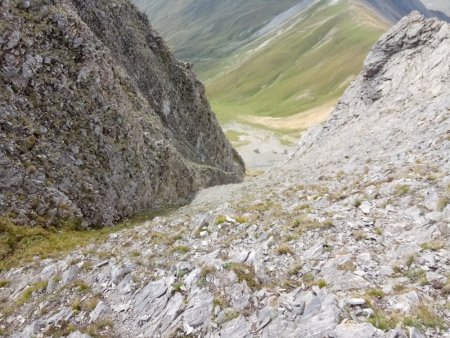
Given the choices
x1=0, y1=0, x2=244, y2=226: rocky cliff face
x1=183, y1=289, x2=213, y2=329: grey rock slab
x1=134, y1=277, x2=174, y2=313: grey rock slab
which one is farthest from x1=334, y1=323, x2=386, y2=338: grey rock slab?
x1=0, y1=0, x2=244, y2=226: rocky cliff face

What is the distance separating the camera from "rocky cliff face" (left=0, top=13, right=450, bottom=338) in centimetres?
1374

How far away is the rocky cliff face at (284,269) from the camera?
13.7m

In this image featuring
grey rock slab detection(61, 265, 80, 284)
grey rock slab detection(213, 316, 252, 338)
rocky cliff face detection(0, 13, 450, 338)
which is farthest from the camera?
grey rock slab detection(61, 265, 80, 284)

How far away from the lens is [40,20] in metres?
36.2

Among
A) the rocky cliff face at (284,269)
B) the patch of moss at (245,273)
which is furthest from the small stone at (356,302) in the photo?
the patch of moss at (245,273)

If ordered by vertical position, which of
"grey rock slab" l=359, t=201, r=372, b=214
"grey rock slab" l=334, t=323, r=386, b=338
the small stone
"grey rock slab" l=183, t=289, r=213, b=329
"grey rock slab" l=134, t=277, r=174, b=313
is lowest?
"grey rock slab" l=359, t=201, r=372, b=214

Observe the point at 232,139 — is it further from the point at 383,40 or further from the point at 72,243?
the point at 72,243

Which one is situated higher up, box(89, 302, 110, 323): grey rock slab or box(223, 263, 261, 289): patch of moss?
box(89, 302, 110, 323): grey rock slab

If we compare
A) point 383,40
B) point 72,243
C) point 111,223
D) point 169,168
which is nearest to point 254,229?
point 72,243

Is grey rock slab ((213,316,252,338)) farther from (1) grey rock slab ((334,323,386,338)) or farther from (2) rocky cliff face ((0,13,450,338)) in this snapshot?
(1) grey rock slab ((334,323,386,338))

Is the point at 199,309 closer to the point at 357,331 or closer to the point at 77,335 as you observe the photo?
the point at 77,335

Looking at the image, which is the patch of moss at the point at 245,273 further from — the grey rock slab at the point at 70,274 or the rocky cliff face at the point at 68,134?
the rocky cliff face at the point at 68,134

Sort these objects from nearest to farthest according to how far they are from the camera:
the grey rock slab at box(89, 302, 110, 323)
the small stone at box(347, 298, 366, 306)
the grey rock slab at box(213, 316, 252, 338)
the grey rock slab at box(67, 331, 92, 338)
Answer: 1. the small stone at box(347, 298, 366, 306)
2. the grey rock slab at box(213, 316, 252, 338)
3. the grey rock slab at box(67, 331, 92, 338)
4. the grey rock slab at box(89, 302, 110, 323)

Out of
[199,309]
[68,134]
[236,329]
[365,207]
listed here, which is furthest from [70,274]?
[68,134]
